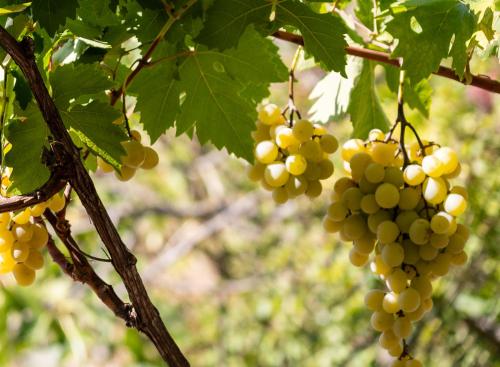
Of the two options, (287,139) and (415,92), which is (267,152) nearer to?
(287,139)

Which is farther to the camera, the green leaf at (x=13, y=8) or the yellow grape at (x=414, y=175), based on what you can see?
the yellow grape at (x=414, y=175)

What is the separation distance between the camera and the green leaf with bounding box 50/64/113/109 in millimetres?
648

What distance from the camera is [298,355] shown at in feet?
9.21

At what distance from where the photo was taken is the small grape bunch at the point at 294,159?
0.80m

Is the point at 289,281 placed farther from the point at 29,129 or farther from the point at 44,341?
the point at 29,129

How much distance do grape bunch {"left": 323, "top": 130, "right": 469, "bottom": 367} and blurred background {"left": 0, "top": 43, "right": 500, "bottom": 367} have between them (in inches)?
9.1

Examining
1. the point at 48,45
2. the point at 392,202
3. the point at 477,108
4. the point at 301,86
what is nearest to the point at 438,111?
the point at 477,108

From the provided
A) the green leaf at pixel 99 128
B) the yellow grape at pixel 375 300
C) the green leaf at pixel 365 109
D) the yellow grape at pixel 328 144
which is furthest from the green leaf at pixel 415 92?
the green leaf at pixel 99 128

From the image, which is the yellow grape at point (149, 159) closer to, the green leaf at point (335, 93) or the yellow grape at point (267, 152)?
the yellow grape at point (267, 152)

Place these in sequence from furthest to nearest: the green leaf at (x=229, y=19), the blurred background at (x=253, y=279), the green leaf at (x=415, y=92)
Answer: the blurred background at (x=253, y=279)
the green leaf at (x=415, y=92)
the green leaf at (x=229, y=19)

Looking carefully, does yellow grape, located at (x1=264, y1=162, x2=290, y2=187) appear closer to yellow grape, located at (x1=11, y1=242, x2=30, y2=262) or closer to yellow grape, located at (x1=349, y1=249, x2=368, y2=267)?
yellow grape, located at (x1=349, y1=249, x2=368, y2=267)

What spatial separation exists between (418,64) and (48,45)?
1.11 feet

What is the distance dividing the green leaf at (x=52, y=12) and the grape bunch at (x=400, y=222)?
1.08 feet

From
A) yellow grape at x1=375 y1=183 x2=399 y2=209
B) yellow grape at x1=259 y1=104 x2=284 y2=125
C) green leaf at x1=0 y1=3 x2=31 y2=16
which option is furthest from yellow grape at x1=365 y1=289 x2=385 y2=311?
green leaf at x1=0 y1=3 x2=31 y2=16
